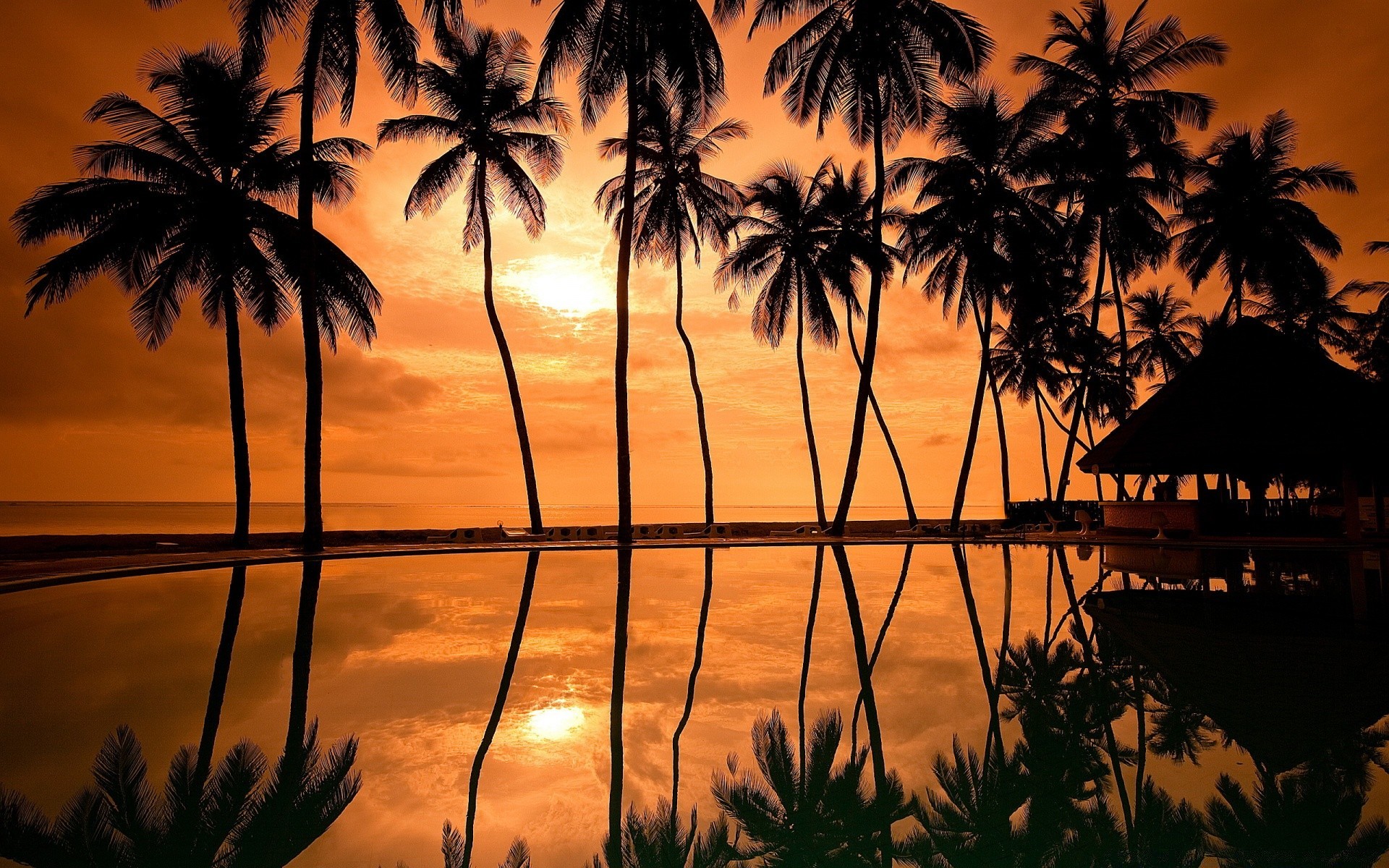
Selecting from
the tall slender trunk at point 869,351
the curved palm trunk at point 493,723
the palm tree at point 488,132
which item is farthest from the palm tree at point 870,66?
the curved palm trunk at point 493,723

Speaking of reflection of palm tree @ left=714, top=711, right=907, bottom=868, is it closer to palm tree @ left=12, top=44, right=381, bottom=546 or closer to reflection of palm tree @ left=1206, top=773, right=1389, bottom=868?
reflection of palm tree @ left=1206, top=773, right=1389, bottom=868

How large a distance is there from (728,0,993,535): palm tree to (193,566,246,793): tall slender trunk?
15.8 meters

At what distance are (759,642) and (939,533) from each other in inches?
747

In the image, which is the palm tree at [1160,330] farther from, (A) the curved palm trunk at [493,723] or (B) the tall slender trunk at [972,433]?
(A) the curved palm trunk at [493,723]

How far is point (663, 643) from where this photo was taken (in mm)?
7414

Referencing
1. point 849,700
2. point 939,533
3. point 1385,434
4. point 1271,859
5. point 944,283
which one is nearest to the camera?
point 1271,859

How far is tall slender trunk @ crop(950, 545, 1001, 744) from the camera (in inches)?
188

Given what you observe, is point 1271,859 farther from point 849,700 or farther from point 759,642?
point 759,642

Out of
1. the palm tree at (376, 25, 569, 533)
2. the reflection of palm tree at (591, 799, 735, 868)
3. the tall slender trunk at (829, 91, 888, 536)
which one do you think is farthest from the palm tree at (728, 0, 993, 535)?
the reflection of palm tree at (591, 799, 735, 868)

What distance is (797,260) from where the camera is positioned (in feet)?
95.7

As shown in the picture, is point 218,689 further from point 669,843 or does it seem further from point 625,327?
point 625,327

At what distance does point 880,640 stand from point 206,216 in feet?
66.0

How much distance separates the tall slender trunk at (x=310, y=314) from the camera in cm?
1675

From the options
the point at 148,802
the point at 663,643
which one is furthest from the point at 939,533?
the point at 148,802
